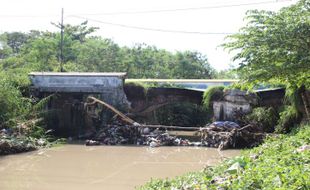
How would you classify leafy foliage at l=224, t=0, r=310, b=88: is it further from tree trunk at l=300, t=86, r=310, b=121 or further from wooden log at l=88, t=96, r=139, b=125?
wooden log at l=88, t=96, r=139, b=125

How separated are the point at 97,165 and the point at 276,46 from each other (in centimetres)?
621

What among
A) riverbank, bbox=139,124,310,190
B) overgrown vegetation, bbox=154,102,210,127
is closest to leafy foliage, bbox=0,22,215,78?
overgrown vegetation, bbox=154,102,210,127

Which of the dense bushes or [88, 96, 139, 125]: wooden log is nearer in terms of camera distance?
the dense bushes

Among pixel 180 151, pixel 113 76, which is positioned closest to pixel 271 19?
pixel 180 151

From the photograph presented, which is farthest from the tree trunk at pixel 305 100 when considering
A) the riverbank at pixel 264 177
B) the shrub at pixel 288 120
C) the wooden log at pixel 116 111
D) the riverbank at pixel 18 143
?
A: the riverbank at pixel 18 143

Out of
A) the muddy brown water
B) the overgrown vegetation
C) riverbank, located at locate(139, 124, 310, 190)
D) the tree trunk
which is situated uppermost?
the tree trunk

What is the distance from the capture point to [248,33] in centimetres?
1250

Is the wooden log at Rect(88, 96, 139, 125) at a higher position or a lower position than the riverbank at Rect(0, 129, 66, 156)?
higher

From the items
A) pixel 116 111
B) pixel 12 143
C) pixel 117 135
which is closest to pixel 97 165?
pixel 12 143

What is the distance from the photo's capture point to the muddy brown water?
991 centimetres

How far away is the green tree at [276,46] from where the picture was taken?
11477 millimetres

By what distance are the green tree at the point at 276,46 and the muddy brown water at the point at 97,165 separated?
10.5 ft

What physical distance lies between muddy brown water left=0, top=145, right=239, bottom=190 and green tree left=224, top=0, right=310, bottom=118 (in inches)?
127

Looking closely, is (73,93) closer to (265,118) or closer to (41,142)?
(41,142)
